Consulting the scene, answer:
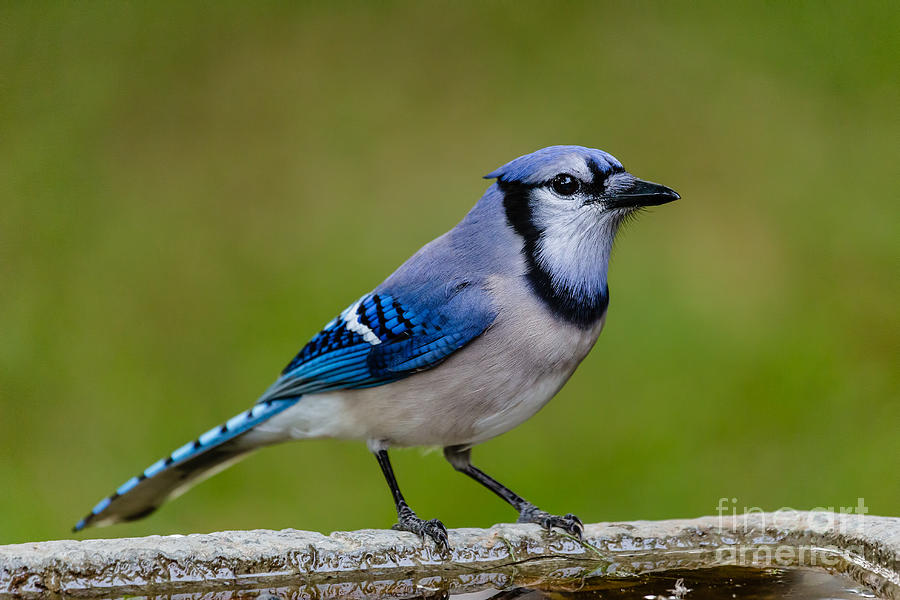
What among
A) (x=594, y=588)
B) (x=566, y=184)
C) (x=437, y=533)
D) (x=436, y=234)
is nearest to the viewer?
(x=594, y=588)

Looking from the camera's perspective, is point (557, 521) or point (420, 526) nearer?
point (420, 526)

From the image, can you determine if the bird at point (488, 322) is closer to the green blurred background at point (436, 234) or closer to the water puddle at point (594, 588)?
the water puddle at point (594, 588)

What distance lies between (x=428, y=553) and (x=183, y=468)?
88cm

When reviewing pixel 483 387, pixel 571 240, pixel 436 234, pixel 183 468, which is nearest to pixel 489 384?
pixel 483 387

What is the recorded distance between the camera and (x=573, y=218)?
284cm

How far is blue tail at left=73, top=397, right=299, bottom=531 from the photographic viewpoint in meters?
3.14

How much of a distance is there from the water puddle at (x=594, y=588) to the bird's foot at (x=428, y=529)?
9cm

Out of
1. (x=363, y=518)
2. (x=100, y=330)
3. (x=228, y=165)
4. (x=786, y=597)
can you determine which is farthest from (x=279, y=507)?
(x=786, y=597)

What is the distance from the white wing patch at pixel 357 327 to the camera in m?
3.01

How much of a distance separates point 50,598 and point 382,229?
3261 mm

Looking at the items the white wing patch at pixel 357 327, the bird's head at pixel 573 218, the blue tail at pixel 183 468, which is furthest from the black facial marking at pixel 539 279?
the blue tail at pixel 183 468

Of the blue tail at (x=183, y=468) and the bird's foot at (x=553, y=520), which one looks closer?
the bird's foot at (x=553, y=520)

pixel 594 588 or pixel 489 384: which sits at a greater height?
pixel 489 384

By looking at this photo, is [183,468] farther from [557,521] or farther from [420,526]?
[557,521]
